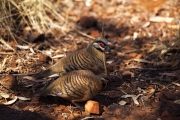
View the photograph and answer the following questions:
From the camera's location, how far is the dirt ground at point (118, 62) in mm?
4160

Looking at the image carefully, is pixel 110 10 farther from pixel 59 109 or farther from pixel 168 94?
pixel 59 109

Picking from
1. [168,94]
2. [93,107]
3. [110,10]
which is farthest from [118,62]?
[110,10]

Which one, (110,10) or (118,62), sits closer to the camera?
(118,62)

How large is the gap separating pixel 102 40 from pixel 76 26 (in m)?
2.37

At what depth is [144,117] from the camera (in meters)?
4.05

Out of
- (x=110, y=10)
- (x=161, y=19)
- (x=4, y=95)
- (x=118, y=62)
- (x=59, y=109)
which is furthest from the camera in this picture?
(x=110, y=10)

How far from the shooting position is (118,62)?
562cm

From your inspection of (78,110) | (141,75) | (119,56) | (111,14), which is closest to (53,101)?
(78,110)

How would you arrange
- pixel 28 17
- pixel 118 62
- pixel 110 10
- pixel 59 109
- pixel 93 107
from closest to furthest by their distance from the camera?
pixel 93 107, pixel 59 109, pixel 118 62, pixel 28 17, pixel 110 10

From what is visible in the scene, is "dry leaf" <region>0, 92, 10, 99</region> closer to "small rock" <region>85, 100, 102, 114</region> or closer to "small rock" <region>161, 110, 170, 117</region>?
"small rock" <region>85, 100, 102, 114</region>

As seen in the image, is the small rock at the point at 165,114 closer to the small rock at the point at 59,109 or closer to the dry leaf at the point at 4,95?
the small rock at the point at 59,109

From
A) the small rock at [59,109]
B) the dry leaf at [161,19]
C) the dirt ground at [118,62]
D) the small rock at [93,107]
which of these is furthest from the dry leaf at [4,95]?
the dry leaf at [161,19]

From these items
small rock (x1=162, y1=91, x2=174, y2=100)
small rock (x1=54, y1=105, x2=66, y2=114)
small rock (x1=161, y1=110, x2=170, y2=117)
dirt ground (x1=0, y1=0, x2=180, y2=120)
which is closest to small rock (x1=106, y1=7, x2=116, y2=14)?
dirt ground (x1=0, y1=0, x2=180, y2=120)

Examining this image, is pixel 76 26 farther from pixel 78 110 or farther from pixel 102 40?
pixel 78 110
